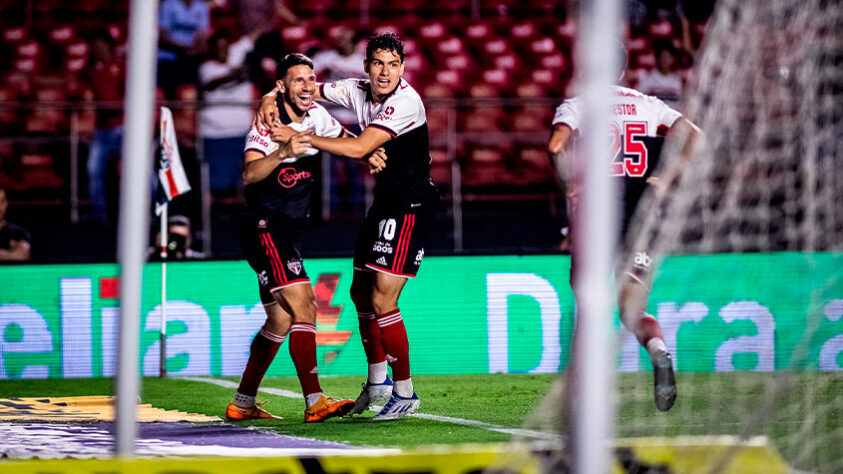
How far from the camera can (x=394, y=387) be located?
636 cm

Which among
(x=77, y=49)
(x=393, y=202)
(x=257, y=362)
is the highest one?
(x=77, y=49)

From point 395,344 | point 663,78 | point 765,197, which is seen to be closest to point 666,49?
point 663,78

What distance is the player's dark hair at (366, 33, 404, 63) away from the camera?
6348 mm

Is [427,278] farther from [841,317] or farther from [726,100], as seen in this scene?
[726,100]

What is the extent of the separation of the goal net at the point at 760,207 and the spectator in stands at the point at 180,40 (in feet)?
21.2

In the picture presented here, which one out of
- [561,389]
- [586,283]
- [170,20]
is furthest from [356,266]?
[170,20]

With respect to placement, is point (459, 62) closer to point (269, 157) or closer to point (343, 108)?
point (343, 108)

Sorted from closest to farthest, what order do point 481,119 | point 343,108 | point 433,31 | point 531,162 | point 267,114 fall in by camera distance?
point 267,114, point 343,108, point 531,162, point 481,119, point 433,31

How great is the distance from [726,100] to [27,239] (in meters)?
8.15

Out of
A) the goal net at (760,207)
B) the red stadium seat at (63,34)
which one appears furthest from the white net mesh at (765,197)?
the red stadium seat at (63,34)

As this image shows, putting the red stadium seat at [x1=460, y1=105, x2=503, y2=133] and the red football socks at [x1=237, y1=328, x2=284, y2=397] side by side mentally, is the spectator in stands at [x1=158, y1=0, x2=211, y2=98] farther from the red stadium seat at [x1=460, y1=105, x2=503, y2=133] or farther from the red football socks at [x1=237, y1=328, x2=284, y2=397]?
the red football socks at [x1=237, y1=328, x2=284, y2=397]

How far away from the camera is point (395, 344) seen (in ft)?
20.8

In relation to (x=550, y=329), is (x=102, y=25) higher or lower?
higher

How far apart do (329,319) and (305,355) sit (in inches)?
129
